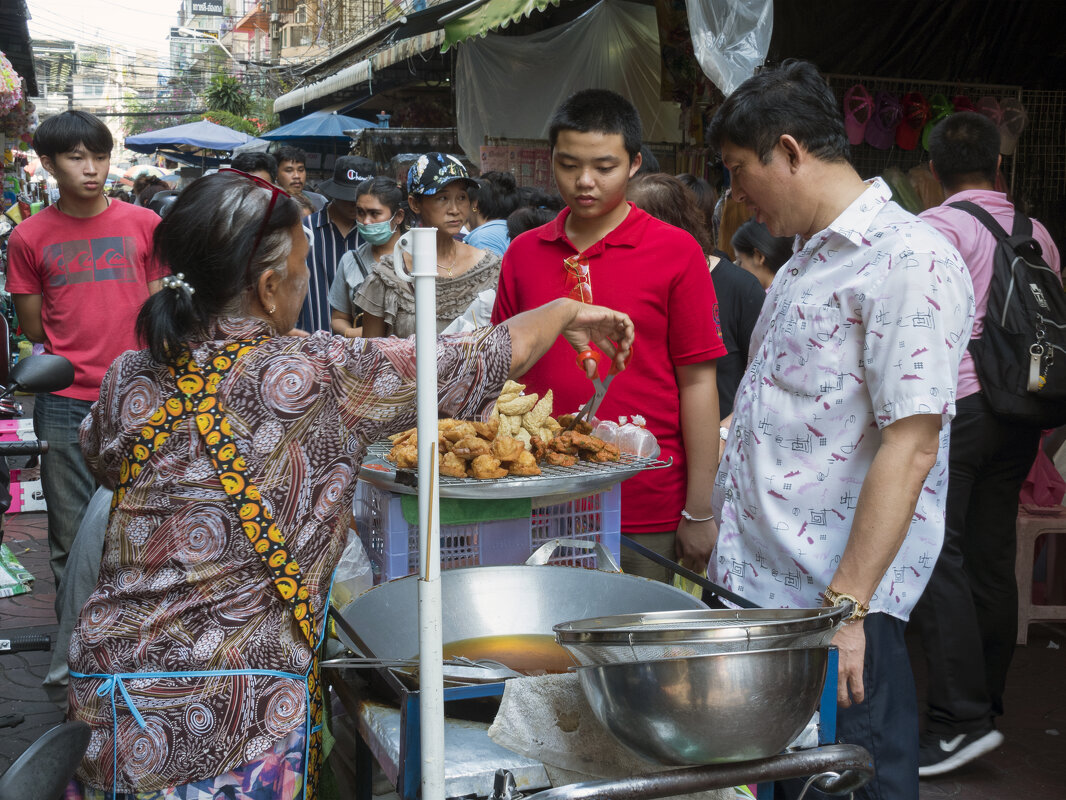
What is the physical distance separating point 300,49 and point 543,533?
5319 centimetres

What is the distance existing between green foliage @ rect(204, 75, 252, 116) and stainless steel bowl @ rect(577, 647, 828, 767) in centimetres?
4023

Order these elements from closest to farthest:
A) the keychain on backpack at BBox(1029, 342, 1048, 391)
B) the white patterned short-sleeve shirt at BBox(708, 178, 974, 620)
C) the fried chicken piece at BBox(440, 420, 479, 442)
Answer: the white patterned short-sleeve shirt at BBox(708, 178, 974, 620), the fried chicken piece at BBox(440, 420, 479, 442), the keychain on backpack at BBox(1029, 342, 1048, 391)

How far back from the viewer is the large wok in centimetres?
185

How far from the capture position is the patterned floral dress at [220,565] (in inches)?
60.3

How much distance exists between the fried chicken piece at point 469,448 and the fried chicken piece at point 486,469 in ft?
0.07

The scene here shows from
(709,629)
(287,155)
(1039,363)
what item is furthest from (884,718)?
(287,155)

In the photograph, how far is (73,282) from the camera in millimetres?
4160

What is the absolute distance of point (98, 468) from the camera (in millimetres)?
1714

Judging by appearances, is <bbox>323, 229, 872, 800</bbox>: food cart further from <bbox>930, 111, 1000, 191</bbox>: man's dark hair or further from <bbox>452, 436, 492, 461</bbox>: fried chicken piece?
<bbox>930, 111, 1000, 191</bbox>: man's dark hair

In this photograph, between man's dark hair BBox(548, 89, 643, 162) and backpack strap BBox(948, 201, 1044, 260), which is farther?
backpack strap BBox(948, 201, 1044, 260)

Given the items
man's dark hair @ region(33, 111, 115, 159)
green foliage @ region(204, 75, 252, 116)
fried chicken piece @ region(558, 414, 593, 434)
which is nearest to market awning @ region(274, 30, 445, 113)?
man's dark hair @ region(33, 111, 115, 159)

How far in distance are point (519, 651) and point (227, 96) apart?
131ft

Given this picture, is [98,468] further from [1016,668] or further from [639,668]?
[1016,668]

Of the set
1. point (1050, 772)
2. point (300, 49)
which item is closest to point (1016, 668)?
point (1050, 772)
